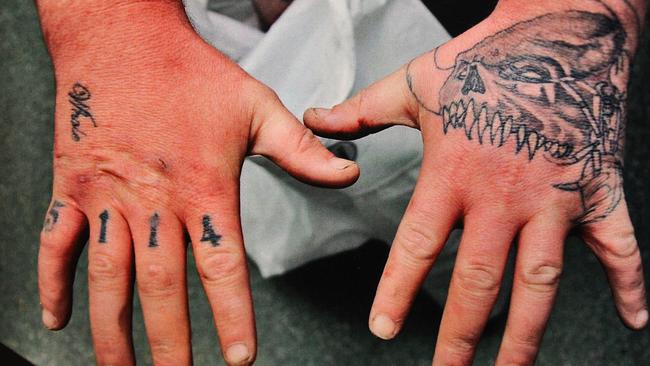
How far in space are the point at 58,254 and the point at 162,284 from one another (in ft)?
0.65

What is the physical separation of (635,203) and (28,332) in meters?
1.83

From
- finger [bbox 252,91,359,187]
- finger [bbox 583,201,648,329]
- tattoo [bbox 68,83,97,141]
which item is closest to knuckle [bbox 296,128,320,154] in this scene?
finger [bbox 252,91,359,187]

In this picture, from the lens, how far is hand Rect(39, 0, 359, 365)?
0.95 meters

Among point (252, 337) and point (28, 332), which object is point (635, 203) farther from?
point (28, 332)

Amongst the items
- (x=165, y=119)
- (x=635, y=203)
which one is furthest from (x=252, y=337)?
(x=635, y=203)

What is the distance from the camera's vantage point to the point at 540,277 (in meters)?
0.95

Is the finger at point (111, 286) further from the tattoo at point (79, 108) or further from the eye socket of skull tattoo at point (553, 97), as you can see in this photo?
the eye socket of skull tattoo at point (553, 97)

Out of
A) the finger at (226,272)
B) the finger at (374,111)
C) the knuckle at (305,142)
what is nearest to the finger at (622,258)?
the finger at (374,111)

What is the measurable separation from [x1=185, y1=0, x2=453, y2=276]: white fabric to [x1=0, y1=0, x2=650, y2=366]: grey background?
0.85 feet

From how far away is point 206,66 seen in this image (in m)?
1.01

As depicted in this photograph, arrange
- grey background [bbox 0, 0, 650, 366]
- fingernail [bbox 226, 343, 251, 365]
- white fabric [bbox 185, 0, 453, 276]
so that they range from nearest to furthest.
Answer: fingernail [bbox 226, 343, 251, 365], white fabric [bbox 185, 0, 453, 276], grey background [bbox 0, 0, 650, 366]

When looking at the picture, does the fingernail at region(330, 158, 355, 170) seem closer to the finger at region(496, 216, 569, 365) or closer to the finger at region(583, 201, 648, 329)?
the finger at region(496, 216, 569, 365)

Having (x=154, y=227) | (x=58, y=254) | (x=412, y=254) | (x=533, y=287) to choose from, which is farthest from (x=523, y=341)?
(x=58, y=254)

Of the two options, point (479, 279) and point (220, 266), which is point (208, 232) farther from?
point (479, 279)
